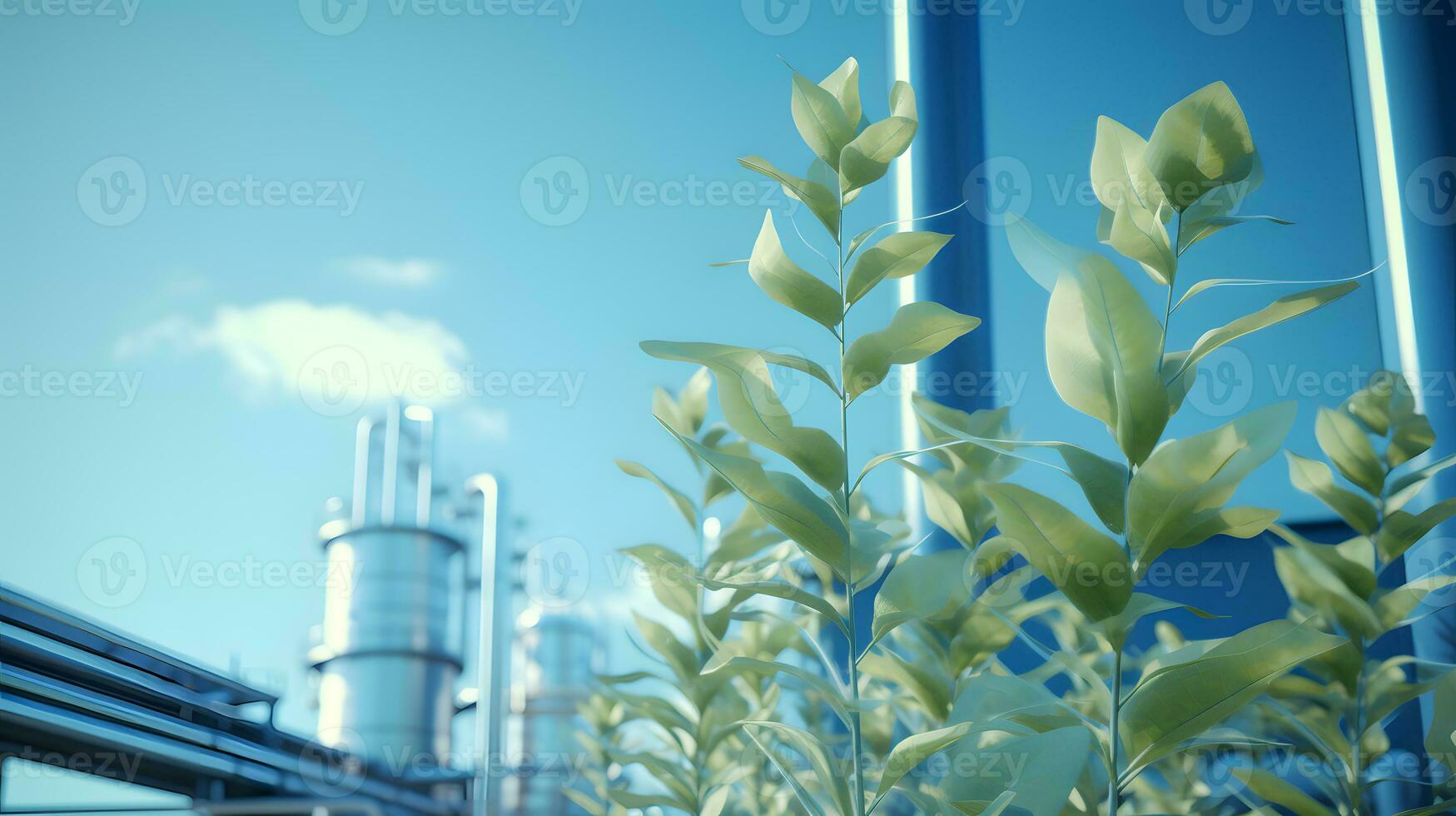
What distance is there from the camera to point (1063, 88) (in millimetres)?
2146

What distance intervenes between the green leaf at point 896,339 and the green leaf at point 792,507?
0.10 meters

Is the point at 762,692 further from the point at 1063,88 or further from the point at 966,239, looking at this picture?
the point at 1063,88

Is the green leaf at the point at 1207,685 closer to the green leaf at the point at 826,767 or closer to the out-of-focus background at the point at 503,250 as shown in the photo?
the green leaf at the point at 826,767

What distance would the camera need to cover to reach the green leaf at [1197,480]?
1.81 feet

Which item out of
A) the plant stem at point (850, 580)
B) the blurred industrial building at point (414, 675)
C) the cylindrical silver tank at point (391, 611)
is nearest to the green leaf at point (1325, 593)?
the plant stem at point (850, 580)

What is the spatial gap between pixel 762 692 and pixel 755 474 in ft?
2.85

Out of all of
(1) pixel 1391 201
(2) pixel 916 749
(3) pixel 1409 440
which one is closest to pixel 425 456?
(1) pixel 1391 201

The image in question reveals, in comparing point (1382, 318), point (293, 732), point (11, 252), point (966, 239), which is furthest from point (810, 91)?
point (11, 252)

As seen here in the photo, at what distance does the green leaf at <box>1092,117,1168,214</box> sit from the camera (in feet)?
2.07

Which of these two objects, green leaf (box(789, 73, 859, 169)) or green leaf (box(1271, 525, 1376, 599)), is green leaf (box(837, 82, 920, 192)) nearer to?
green leaf (box(789, 73, 859, 169))

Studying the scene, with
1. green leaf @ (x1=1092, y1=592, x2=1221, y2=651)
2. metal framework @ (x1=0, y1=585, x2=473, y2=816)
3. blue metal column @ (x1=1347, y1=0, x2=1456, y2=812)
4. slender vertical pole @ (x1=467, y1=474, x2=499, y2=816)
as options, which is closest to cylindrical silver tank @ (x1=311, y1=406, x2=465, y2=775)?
slender vertical pole @ (x1=467, y1=474, x2=499, y2=816)

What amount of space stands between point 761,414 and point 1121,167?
30cm

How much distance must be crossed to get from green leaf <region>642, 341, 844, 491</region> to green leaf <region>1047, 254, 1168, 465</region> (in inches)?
6.9

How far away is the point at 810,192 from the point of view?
762 mm
